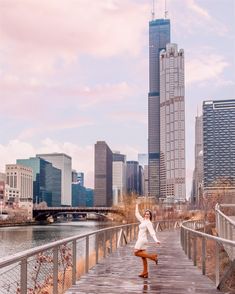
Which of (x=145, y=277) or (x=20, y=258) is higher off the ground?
(x=20, y=258)

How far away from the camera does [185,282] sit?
37.5 feet

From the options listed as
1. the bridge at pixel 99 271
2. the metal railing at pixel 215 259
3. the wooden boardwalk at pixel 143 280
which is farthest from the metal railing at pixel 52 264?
the metal railing at pixel 215 259

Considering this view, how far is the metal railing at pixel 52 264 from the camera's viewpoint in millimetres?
6836

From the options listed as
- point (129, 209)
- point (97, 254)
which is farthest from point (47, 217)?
point (97, 254)

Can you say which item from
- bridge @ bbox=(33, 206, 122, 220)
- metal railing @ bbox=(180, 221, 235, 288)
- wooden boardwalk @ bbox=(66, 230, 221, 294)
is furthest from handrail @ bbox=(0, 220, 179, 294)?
bridge @ bbox=(33, 206, 122, 220)

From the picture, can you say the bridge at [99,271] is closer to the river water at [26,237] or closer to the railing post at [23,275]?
the railing post at [23,275]

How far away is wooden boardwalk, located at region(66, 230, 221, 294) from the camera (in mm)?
10281

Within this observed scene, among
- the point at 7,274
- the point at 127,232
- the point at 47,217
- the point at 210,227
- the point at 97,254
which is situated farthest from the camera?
the point at 47,217

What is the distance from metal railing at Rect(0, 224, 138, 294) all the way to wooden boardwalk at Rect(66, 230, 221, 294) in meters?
0.41

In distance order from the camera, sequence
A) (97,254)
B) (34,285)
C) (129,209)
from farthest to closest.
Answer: (129,209) < (97,254) < (34,285)

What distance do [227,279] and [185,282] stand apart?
211cm

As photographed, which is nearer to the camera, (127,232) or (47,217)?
(127,232)

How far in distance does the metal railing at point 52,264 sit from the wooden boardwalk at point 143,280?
411 millimetres

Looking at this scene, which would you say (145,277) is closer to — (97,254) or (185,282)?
(185,282)
